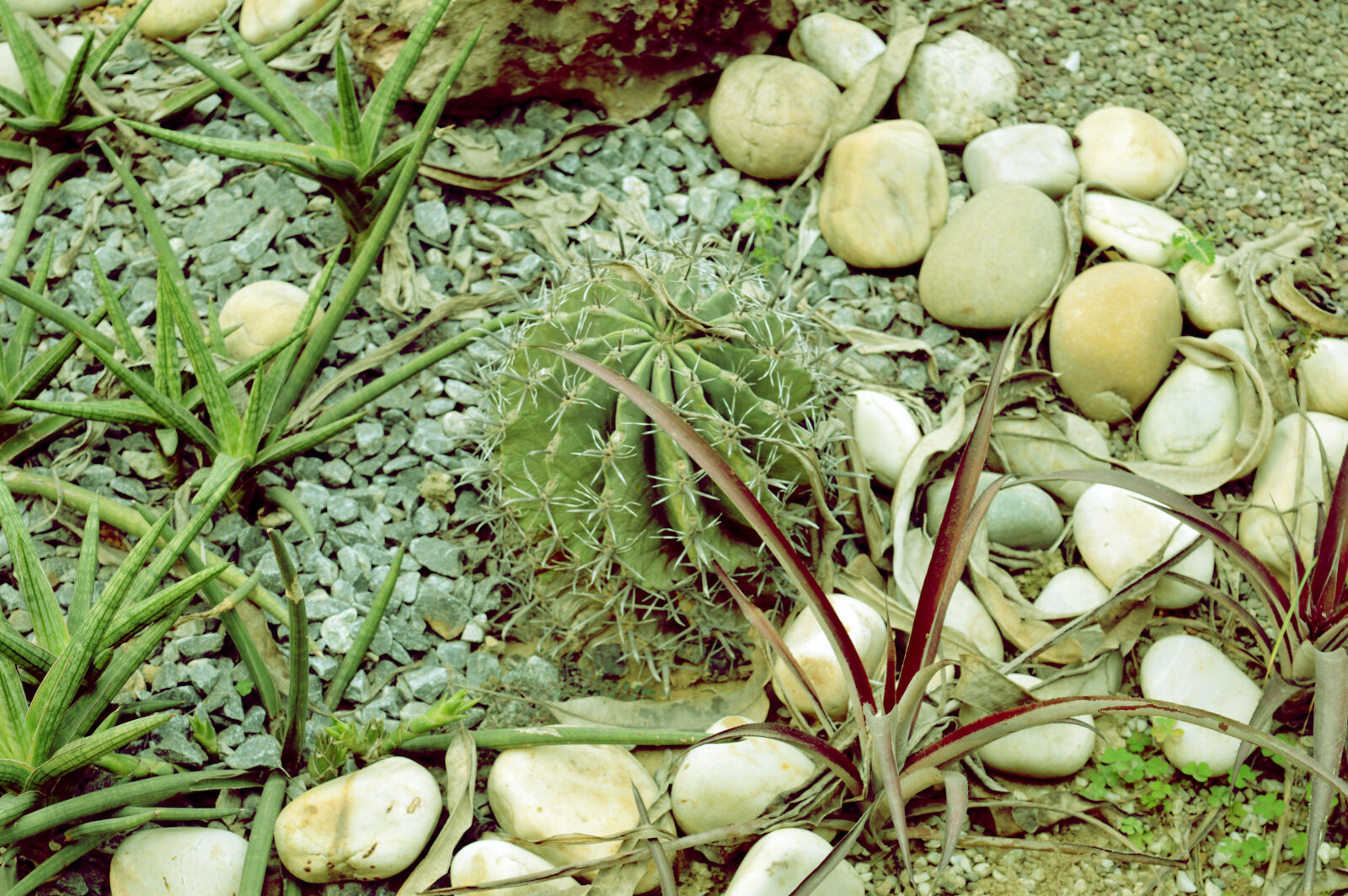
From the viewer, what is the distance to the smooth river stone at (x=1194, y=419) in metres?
2.11

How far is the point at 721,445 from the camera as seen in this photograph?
1.65 m

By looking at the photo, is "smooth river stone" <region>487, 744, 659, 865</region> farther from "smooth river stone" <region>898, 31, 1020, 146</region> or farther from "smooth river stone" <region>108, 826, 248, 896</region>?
"smooth river stone" <region>898, 31, 1020, 146</region>

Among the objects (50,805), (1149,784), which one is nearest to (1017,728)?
(1149,784)

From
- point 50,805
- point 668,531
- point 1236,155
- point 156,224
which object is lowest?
point 50,805

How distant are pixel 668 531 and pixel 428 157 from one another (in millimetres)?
1268

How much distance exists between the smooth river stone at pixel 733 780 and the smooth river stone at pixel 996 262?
111 centimetres

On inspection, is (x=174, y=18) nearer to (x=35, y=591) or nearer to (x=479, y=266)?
(x=479, y=266)

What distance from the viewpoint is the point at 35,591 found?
1.56 meters

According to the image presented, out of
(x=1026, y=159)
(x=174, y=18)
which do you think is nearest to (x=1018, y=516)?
(x=1026, y=159)

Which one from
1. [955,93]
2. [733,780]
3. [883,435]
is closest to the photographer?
[733,780]

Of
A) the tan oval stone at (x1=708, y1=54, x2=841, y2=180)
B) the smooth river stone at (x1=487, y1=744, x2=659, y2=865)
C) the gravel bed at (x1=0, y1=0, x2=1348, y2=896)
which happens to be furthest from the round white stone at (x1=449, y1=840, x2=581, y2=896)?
the tan oval stone at (x1=708, y1=54, x2=841, y2=180)

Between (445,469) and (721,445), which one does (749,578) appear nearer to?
(721,445)

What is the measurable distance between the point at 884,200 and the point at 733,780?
1.38 metres

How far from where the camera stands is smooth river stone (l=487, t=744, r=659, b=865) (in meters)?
1.67
